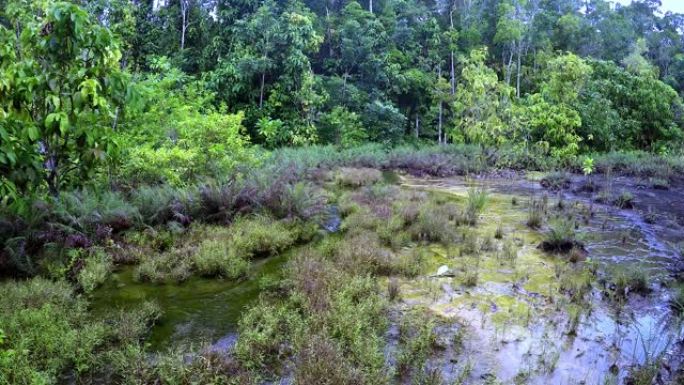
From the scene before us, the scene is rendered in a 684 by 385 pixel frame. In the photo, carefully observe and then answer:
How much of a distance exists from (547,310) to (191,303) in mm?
3726

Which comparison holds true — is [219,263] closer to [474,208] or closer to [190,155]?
[190,155]

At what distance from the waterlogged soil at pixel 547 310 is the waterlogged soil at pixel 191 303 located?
1578 mm

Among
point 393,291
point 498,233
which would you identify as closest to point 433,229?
point 498,233

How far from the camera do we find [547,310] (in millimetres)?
4695

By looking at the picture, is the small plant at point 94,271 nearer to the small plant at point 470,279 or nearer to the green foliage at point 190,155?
the green foliage at point 190,155

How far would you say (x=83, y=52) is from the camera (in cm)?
461

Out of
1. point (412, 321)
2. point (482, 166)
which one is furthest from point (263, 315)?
point (482, 166)

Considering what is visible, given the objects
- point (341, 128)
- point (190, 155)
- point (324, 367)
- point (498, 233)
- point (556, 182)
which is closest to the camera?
point (324, 367)

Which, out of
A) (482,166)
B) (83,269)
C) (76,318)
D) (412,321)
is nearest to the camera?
(76,318)

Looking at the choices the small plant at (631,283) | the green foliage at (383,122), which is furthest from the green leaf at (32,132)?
the green foliage at (383,122)

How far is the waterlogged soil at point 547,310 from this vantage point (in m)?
3.70

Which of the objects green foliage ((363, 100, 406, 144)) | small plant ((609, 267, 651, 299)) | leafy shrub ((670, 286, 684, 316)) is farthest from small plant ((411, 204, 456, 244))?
green foliage ((363, 100, 406, 144))

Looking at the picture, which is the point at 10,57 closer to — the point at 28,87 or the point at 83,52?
the point at 28,87

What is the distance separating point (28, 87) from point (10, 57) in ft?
1.21
